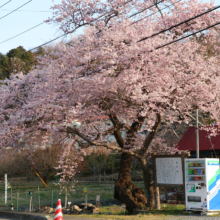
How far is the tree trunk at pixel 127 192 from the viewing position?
53.0 ft

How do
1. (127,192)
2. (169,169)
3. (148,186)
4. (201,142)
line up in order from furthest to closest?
(201,142) → (127,192) → (148,186) → (169,169)

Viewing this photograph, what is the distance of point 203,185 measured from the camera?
12930 mm

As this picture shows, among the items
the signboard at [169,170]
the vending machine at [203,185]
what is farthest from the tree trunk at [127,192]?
the vending machine at [203,185]

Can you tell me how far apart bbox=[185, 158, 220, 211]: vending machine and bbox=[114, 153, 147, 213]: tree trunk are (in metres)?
3.43

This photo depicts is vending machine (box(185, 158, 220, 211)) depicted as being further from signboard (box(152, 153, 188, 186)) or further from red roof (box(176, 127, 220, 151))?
red roof (box(176, 127, 220, 151))

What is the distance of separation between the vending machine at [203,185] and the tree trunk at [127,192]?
343 centimetres

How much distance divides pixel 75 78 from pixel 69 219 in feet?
17.3

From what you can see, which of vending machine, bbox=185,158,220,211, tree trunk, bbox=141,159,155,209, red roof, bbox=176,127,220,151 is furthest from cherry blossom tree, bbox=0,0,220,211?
red roof, bbox=176,127,220,151

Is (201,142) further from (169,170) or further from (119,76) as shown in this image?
(119,76)

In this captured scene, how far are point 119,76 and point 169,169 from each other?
5103 mm

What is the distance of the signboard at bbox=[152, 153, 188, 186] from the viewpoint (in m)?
14.8

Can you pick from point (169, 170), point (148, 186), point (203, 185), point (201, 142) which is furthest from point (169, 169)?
point (201, 142)

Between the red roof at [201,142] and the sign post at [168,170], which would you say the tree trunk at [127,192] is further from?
the red roof at [201,142]

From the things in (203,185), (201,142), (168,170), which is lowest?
(203,185)
